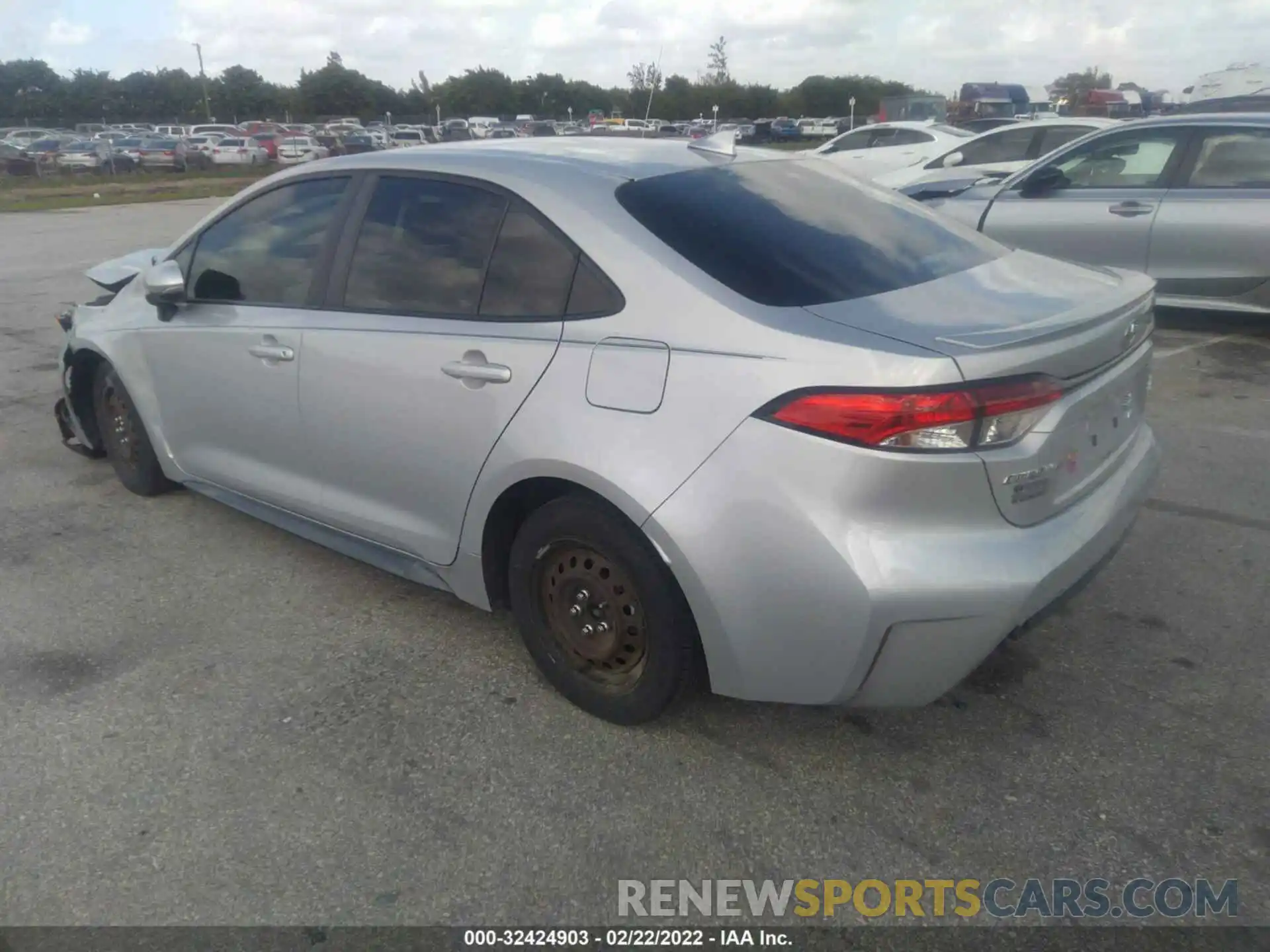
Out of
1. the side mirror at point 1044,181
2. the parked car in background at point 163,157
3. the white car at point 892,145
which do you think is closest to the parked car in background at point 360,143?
the parked car in background at point 163,157

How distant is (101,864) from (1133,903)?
2434 mm

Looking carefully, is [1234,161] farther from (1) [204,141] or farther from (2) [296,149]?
(1) [204,141]

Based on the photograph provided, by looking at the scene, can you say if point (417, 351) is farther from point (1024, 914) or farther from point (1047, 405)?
point (1024, 914)

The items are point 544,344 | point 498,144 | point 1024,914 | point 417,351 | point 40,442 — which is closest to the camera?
point 1024,914

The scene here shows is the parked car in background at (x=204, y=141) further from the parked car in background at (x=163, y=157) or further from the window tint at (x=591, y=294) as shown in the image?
the window tint at (x=591, y=294)

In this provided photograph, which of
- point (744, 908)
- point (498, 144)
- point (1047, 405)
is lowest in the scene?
point (744, 908)

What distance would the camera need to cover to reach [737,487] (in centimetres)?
254

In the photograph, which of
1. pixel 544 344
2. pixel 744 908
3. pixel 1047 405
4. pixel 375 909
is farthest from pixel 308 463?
pixel 1047 405

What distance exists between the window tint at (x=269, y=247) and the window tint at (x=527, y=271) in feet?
2.87

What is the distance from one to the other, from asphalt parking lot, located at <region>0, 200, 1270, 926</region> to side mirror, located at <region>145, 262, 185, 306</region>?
1063mm

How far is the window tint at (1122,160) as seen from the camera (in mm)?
7594

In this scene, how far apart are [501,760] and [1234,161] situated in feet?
22.9

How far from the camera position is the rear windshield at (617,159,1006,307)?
2.82 meters

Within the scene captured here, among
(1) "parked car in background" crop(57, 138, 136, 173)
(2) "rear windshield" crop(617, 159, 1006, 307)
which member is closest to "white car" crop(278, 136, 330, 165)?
(1) "parked car in background" crop(57, 138, 136, 173)
